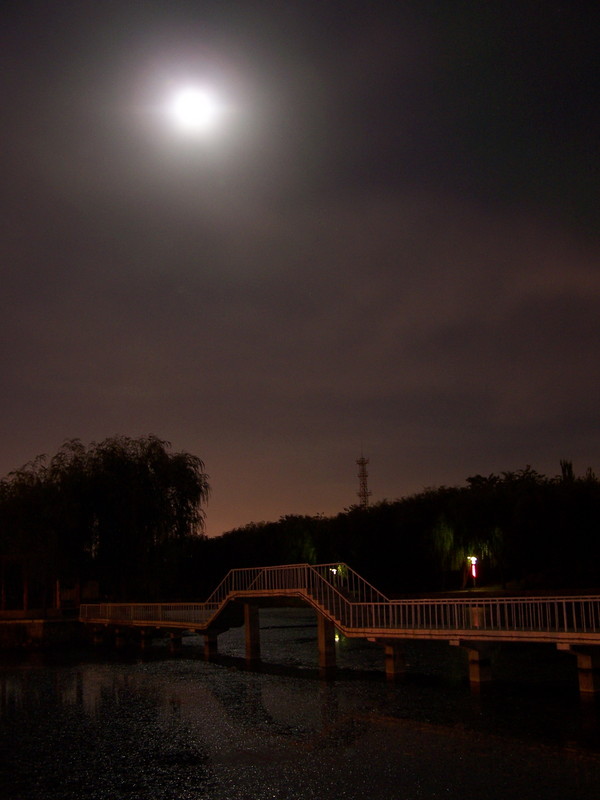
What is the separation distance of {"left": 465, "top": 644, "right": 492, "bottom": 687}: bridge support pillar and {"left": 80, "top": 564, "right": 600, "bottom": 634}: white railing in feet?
2.17

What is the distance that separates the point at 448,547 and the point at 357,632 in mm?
32342

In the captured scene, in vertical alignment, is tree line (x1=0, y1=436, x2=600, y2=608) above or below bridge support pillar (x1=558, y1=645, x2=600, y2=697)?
above

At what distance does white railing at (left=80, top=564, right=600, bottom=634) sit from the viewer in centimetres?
2008

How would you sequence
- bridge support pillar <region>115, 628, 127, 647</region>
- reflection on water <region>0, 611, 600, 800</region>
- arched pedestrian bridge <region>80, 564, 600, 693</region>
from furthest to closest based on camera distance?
bridge support pillar <region>115, 628, 127, 647</region>, arched pedestrian bridge <region>80, 564, 600, 693</region>, reflection on water <region>0, 611, 600, 800</region>

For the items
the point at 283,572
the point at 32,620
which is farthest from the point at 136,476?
the point at 283,572

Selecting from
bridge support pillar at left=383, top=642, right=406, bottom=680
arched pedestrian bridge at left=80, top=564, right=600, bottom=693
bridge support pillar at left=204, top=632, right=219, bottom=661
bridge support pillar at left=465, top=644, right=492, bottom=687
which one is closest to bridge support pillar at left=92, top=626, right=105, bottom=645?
arched pedestrian bridge at left=80, top=564, right=600, bottom=693

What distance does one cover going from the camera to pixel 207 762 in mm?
14188

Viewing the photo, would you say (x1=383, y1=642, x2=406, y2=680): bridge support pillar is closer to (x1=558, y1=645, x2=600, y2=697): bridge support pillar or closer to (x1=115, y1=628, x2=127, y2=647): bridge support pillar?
(x1=558, y1=645, x2=600, y2=697): bridge support pillar

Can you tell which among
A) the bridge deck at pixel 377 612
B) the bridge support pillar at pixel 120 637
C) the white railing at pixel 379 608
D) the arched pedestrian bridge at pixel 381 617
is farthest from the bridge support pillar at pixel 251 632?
the bridge support pillar at pixel 120 637

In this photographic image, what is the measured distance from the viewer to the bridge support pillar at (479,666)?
2134 cm

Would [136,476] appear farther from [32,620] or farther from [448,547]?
[448,547]

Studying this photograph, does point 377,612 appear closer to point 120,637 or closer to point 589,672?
point 589,672

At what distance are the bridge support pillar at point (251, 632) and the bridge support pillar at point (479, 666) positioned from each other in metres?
11.3

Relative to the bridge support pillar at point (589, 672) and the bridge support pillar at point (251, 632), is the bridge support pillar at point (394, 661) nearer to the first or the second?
the bridge support pillar at point (589, 672)
